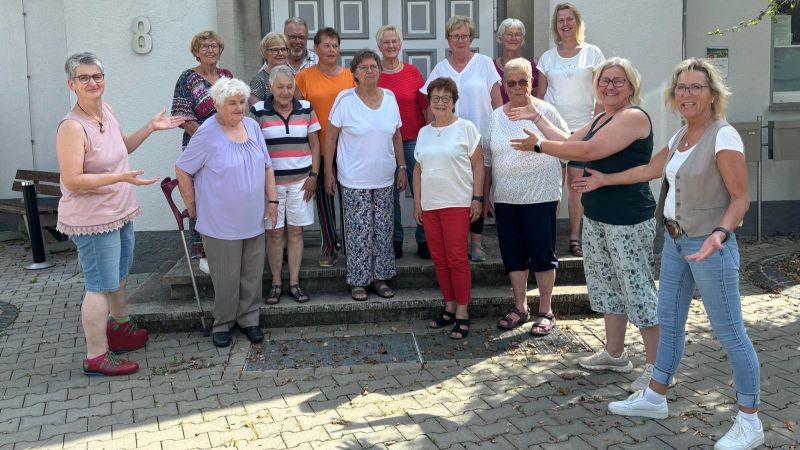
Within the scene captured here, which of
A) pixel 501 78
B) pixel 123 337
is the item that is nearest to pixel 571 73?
pixel 501 78

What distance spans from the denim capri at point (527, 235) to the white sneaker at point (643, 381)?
1.12 m

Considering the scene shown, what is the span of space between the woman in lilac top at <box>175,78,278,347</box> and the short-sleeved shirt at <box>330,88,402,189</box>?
58 cm

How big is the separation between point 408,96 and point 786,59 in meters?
4.87

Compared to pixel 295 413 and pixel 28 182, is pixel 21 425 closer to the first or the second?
pixel 295 413

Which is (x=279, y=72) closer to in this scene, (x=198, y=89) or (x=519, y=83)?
(x=198, y=89)

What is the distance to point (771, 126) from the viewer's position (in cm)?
793

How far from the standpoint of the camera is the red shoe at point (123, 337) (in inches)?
207

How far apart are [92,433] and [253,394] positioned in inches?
35.3

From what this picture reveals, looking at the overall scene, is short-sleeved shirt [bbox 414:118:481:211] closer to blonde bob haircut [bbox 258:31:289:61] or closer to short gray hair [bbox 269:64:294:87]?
short gray hair [bbox 269:64:294:87]

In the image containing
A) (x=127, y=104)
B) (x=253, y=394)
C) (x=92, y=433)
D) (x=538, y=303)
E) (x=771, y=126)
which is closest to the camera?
(x=92, y=433)

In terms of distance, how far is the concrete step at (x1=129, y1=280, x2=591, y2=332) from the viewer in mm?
5660

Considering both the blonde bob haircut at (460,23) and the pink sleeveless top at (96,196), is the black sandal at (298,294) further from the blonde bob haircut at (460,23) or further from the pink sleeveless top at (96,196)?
the blonde bob haircut at (460,23)

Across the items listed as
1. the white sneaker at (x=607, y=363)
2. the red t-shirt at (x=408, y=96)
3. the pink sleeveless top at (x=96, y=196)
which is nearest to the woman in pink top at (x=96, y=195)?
the pink sleeveless top at (x=96, y=196)

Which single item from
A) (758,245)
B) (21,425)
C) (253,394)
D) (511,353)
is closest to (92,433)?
(21,425)
